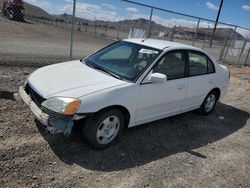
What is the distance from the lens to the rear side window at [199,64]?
5.51 m

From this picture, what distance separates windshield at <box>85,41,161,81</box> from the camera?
14.9 feet

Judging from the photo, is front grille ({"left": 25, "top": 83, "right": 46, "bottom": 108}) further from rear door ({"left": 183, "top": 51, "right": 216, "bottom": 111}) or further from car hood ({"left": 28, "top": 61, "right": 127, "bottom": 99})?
rear door ({"left": 183, "top": 51, "right": 216, "bottom": 111})

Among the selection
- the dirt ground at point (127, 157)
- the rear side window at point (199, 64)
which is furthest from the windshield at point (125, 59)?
the dirt ground at point (127, 157)

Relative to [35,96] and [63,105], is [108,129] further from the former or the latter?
[35,96]

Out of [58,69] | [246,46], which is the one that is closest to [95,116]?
[58,69]

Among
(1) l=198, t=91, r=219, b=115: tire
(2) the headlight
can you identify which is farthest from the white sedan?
(1) l=198, t=91, r=219, b=115: tire

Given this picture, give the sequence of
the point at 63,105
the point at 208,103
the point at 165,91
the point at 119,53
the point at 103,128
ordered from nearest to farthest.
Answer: the point at 63,105
the point at 103,128
the point at 165,91
the point at 119,53
the point at 208,103

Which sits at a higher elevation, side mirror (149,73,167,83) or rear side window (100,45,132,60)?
rear side window (100,45,132,60)

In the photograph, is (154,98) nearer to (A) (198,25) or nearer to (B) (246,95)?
(B) (246,95)

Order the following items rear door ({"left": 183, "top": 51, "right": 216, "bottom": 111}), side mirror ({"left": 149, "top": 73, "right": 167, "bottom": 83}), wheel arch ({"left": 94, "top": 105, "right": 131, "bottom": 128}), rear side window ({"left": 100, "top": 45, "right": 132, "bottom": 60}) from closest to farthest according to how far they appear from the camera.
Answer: wheel arch ({"left": 94, "top": 105, "right": 131, "bottom": 128}) < side mirror ({"left": 149, "top": 73, "right": 167, "bottom": 83}) < rear side window ({"left": 100, "top": 45, "right": 132, "bottom": 60}) < rear door ({"left": 183, "top": 51, "right": 216, "bottom": 111})

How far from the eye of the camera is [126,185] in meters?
3.50

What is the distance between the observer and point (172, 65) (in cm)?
507

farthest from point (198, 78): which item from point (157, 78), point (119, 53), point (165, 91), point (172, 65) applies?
point (119, 53)

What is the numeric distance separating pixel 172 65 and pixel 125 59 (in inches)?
33.8
